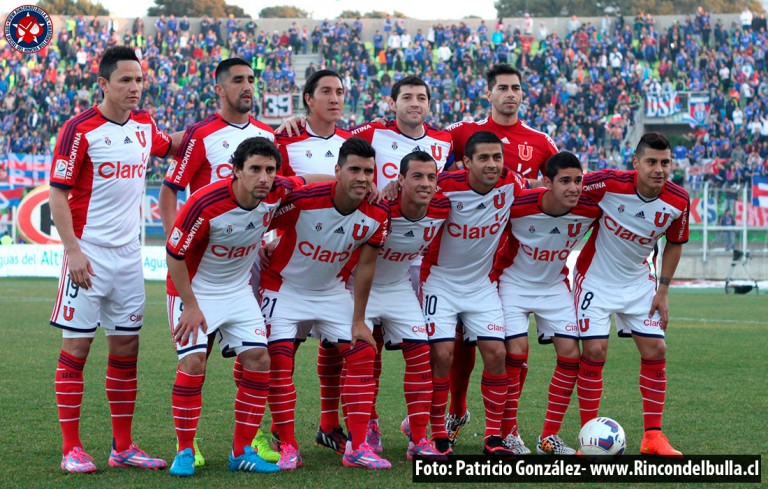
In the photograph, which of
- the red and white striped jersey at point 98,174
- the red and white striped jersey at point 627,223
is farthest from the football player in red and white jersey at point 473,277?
the red and white striped jersey at point 98,174

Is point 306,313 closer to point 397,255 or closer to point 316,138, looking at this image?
point 397,255

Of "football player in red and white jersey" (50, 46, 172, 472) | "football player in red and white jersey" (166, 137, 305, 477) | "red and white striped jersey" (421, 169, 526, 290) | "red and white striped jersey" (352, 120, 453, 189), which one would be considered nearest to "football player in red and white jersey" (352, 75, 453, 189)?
"red and white striped jersey" (352, 120, 453, 189)

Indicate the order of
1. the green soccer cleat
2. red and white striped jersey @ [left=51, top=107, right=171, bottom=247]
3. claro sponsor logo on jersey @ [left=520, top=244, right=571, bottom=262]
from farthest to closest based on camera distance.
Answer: claro sponsor logo on jersey @ [left=520, top=244, right=571, bottom=262], the green soccer cleat, red and white striped jersey @ [left=51, top=107, right=171, bottom=247]

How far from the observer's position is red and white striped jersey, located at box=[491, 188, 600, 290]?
7.22 m

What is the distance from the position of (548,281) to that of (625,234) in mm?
662

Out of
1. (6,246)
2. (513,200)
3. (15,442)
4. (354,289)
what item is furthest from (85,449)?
(6,246)

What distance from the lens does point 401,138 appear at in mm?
7625

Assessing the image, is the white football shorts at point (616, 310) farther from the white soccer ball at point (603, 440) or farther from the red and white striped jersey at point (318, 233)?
the red and white striped jersey at point (318, 233)

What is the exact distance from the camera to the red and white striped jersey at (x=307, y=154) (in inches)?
295

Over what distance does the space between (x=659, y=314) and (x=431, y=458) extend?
2076mm

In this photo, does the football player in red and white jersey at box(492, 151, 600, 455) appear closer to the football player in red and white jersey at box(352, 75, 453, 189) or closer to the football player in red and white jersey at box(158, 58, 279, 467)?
the football player in red and white jersey at box(352, 75, 453, 189)

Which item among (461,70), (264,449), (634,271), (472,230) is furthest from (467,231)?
(461,70)

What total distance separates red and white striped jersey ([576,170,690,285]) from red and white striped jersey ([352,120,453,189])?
1149 mm

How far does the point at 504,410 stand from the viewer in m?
7.25
